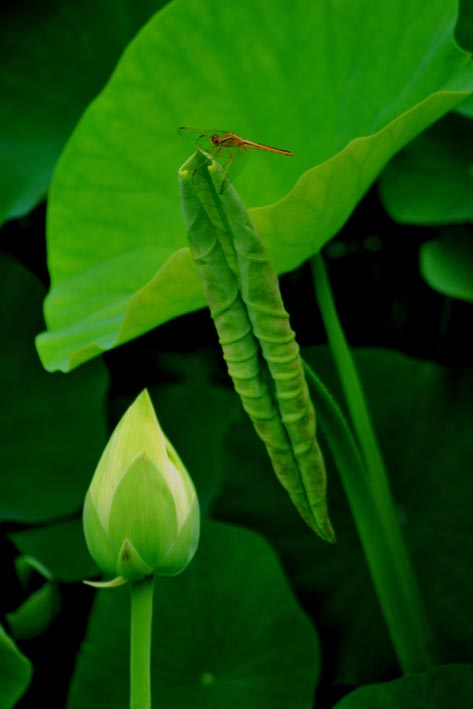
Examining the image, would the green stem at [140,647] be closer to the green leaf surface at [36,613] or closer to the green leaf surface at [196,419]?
the green leaf surface at [36,613]

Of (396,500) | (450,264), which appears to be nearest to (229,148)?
(450,264)

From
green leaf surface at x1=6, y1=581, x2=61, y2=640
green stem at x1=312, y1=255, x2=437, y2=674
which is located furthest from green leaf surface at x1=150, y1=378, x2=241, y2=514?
green stem at x1=312, y1=255, x2=437, y2=674

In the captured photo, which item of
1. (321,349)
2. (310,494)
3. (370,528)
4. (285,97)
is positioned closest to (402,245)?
(321,349)

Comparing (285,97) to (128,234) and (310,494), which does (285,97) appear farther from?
(310,494)

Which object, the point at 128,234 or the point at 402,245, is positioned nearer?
the point at 128,234

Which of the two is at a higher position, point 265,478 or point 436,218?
point 436,218

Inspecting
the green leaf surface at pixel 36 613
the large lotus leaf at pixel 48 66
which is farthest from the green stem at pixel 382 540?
the large lotus leaf at pixel 48 66
